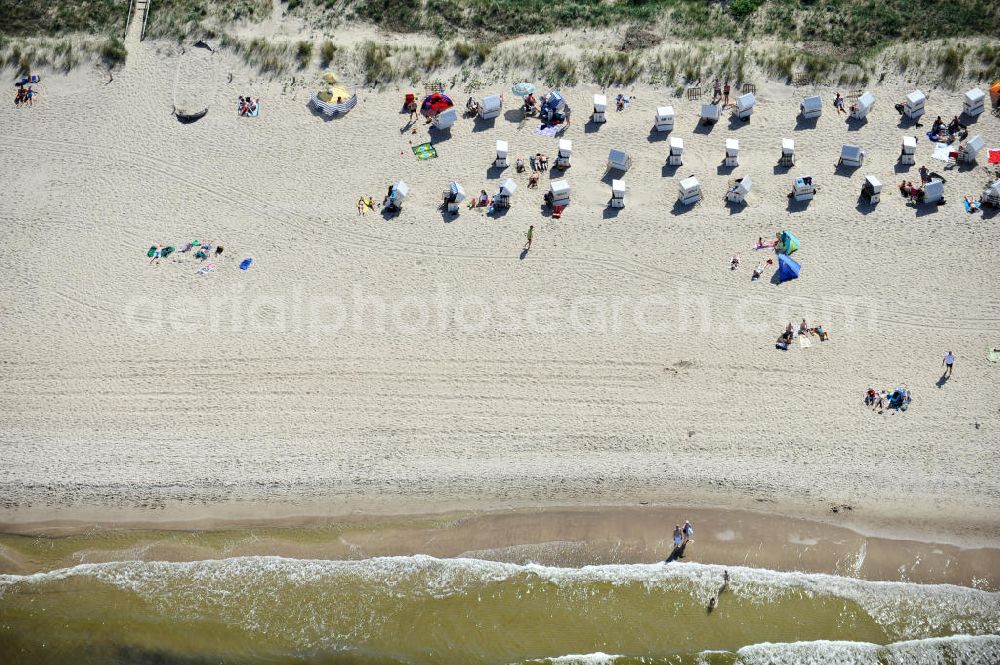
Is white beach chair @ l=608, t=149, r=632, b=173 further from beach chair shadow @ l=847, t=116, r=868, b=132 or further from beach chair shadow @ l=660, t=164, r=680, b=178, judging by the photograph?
beach chair shadow @ l=847, t=116, r=868, b=132

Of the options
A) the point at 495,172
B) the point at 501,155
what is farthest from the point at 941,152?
the point at 495,172

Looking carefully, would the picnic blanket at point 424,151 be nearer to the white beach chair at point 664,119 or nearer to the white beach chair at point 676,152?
the white beach chair at point 664,119

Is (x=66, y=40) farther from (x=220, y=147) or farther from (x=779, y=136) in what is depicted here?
(x=779, y=136)

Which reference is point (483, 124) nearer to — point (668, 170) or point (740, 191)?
point (668, 170)

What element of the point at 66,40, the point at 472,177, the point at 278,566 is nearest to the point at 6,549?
the point at 278,566

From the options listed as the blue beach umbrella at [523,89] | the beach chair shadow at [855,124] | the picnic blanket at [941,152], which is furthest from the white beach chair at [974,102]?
the blue beach umbrella at [523,89]

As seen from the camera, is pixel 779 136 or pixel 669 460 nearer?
pixel 669 460

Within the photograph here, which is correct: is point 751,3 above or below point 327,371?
above

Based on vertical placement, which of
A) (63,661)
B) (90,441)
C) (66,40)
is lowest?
(63,661)
